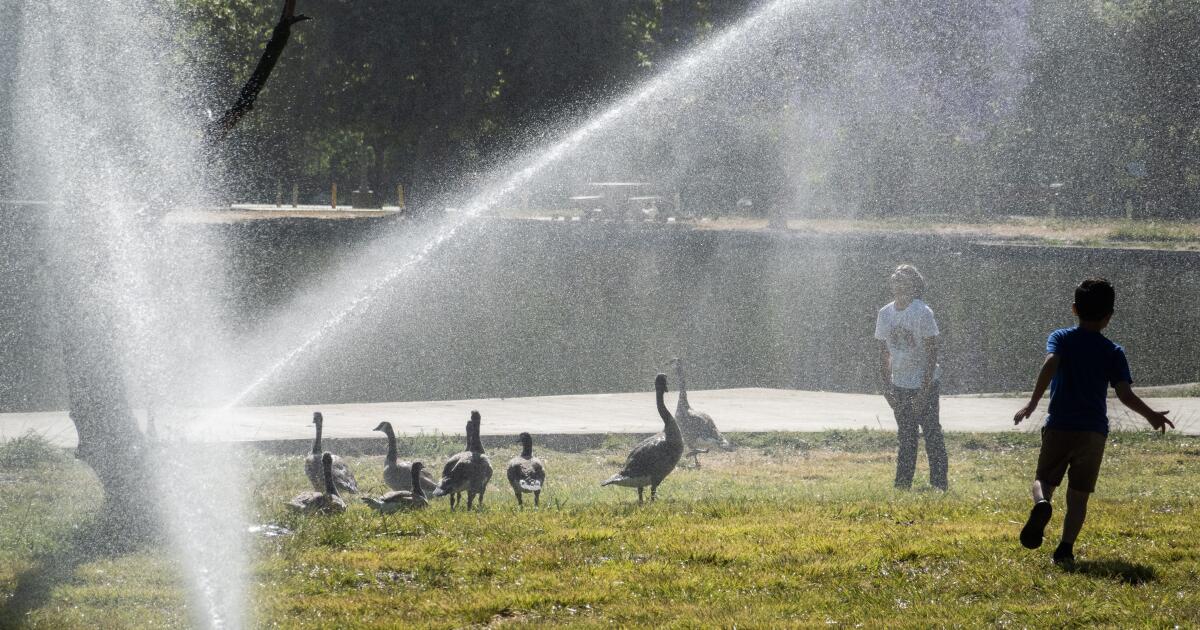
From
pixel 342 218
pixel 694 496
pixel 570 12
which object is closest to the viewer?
pixel 694 496

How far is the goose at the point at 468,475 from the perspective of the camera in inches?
384

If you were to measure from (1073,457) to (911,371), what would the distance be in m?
3.57

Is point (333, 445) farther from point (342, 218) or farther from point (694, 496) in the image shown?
point (342, 218)

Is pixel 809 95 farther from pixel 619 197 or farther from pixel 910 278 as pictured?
pixel 910 278

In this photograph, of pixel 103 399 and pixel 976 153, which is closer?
pixel 103 399

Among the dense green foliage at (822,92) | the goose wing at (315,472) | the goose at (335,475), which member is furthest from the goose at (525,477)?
the dense green foliage at (822,92)

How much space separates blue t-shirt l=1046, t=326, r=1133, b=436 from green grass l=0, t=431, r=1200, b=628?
748 millimetres

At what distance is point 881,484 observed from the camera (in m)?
11.4

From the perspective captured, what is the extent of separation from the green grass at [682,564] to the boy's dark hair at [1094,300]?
1301 mm

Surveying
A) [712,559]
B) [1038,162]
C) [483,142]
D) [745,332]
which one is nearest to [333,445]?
[712,559]

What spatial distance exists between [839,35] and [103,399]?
40.1 m

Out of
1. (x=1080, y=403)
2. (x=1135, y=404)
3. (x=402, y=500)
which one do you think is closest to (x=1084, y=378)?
(x=1080, y=403)

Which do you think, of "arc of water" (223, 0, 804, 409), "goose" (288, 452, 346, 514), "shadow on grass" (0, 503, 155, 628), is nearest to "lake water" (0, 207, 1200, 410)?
"arc of water" (223, 0, 804, 409)

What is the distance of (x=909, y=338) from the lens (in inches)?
430
